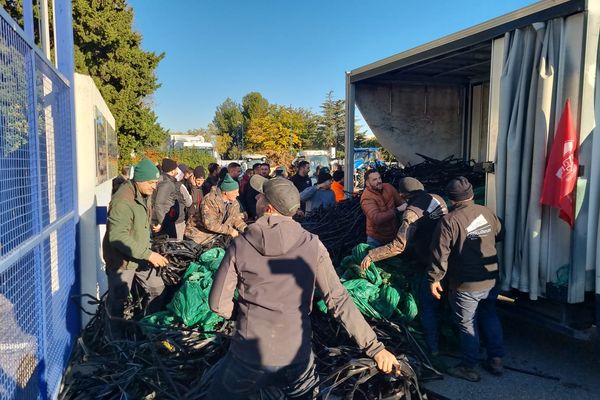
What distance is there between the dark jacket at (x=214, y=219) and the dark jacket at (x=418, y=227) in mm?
2127

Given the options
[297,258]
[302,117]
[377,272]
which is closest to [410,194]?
[377,272]

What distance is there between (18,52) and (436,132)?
7053 mm

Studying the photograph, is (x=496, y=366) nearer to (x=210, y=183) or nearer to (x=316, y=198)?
(x=316, y=198)

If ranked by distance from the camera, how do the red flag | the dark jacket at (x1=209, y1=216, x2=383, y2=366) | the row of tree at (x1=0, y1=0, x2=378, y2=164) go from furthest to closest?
the row of tree at (x1=0, y1=0, x2=378, y2=164) < the red flag < the dark jacket at (x1=209, y1=216, x2=383, y2=366)

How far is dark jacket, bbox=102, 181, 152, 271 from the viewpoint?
14.1ft

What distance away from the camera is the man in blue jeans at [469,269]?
3.89 metres

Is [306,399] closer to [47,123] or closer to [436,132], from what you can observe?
[47,123]

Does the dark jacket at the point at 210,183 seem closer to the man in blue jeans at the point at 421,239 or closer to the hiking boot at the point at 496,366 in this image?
the man in blue jeans at the point at 421,239

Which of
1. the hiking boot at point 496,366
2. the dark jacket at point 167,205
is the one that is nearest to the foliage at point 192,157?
the dark jacket at point 167,205

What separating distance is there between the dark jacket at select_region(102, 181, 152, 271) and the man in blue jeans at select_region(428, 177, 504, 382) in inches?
106

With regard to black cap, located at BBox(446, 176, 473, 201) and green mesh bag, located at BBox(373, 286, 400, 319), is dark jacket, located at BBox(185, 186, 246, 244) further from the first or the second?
black cap, located at BBox(446, 176, 473, 201)

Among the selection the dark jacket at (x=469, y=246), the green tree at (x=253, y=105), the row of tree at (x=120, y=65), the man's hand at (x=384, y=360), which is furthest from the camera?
the green tree at (x=253, y=105)

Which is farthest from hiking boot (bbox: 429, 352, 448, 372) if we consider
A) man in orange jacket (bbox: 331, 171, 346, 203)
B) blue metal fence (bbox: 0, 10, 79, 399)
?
man in orange jacket (bbox: 331, 171, 346, 203)

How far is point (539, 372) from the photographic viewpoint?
414 cm
